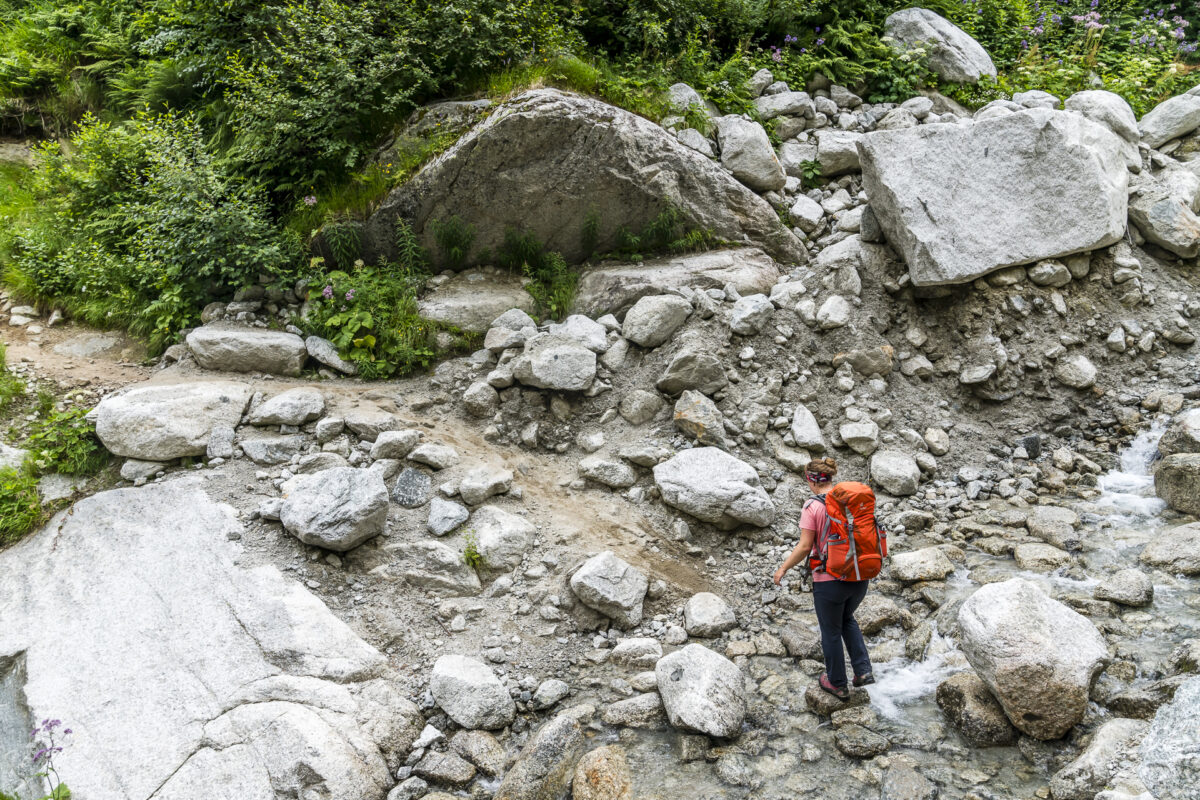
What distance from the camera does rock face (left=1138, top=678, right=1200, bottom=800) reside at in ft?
10.7

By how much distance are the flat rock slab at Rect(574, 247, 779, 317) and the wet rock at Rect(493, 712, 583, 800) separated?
5246mm

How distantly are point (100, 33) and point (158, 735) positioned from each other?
1223cm

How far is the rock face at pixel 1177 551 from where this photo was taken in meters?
5.60

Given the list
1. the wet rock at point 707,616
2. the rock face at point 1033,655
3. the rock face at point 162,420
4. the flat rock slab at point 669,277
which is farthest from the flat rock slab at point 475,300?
the rock face at point 1033,655

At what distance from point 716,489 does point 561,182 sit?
4.77 meters

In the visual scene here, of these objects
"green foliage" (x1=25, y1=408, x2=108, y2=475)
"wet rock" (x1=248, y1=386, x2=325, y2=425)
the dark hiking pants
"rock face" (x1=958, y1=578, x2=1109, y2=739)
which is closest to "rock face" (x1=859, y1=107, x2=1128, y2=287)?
"rock face" (x1=958, y1=578, x2=1109, y2=739)

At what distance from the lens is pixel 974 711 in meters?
4.54

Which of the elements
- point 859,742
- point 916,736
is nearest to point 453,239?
point 859,742

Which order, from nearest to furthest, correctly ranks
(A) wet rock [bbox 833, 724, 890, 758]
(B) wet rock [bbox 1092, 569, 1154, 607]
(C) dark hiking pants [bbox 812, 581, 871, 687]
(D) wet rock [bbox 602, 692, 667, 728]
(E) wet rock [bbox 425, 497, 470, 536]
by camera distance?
(A) wet rock [bbox 833, 724, 890, 758], (C) dark hiking pants [bbox 812, 581, 871, 687], (D) wet rock [bbox 602, 692, 667, 728], (B) wet rock [bbox 1092, 569, 1154, 607], (E) wet rock [bbox 425, 497, 470, 536]

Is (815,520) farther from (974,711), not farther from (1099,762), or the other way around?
(1099,762)

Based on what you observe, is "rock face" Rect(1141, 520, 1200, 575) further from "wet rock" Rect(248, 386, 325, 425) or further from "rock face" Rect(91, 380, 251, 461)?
"rock face" Rect(91, 380, 251, 461)

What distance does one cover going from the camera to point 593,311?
8.83 meters

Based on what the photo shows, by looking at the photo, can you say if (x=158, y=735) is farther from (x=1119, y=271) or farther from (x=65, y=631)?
(x=1119, y=271)

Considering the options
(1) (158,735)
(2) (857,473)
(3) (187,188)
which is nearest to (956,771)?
(2) (857,473)
